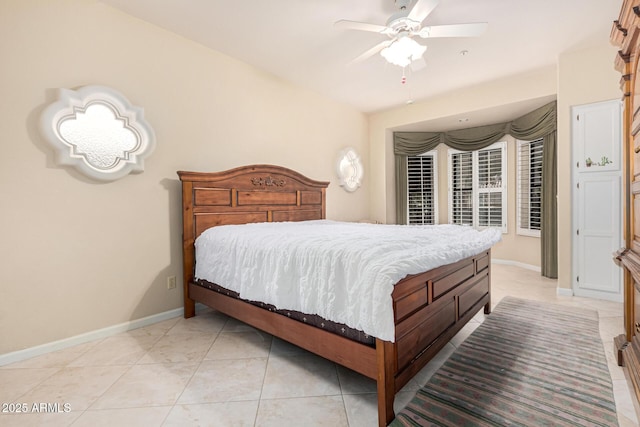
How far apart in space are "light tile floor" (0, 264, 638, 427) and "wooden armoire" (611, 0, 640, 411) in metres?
0.17

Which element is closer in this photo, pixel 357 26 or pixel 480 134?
pixel 357 26

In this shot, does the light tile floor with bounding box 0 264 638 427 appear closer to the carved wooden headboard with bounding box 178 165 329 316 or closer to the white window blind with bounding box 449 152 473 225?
the carved wooden headboard with bounding box 178 165 329 316

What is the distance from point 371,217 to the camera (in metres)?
5.70

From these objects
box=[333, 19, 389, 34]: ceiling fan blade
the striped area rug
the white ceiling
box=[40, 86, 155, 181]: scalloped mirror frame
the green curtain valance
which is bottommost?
the striped area rug

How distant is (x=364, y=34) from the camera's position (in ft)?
9.62

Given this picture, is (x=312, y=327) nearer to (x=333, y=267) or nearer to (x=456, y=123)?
(x=333, y=267)

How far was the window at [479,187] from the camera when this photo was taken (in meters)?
5.31

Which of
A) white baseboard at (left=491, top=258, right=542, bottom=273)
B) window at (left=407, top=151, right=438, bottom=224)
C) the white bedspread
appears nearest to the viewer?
the white bedspread

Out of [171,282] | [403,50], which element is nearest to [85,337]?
[171,282]

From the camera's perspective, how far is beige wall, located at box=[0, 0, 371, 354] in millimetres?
2104

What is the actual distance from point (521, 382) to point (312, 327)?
4.29 feet

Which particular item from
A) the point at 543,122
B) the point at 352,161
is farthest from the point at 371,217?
the point at 543,122

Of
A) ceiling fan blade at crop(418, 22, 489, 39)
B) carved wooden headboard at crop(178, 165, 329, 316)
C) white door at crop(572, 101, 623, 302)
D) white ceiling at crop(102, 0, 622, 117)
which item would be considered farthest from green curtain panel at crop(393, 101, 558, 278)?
ceiling fan blade at crop(418, 22, 489, 39)

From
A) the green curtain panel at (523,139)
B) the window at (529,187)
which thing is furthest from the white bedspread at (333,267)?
the window at (529,187)
